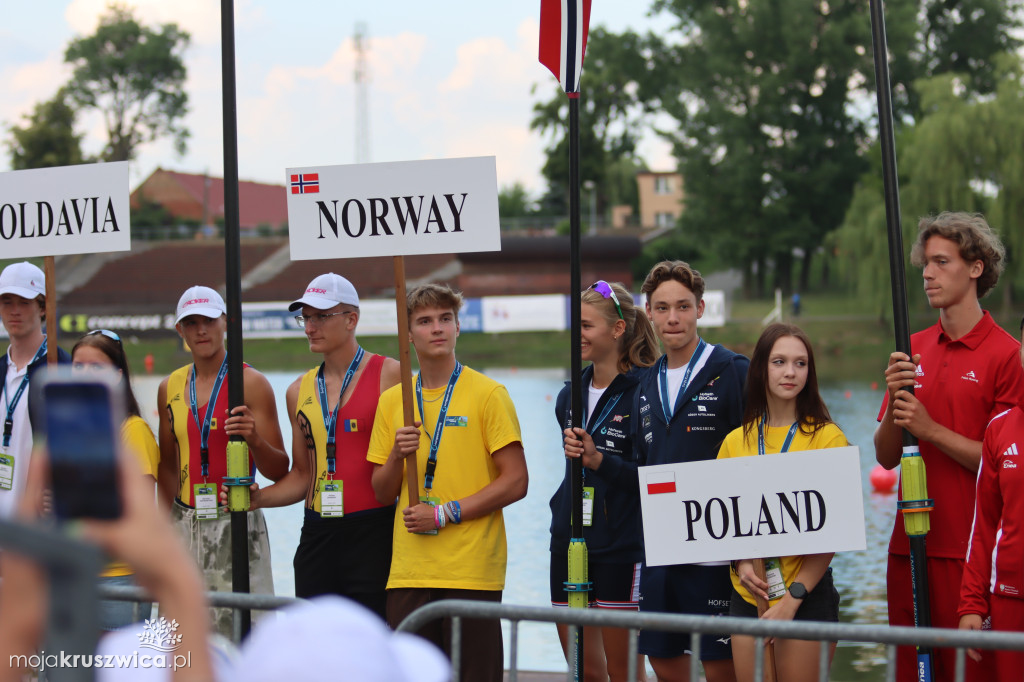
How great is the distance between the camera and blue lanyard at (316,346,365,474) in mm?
4379

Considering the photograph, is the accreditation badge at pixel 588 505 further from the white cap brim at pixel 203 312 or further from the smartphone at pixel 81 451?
the smartphone at pixel 81 451

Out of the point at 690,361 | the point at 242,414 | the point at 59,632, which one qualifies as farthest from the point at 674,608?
the point at 59,632

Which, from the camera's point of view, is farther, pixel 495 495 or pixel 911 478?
pixel 495 495

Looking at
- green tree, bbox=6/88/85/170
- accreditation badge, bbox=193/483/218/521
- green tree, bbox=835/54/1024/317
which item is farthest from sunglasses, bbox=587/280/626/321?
green tree, bbox=6/88/85/170

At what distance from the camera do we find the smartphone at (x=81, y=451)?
93 cm

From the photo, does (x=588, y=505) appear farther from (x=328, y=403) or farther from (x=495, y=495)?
(x=328, y=403)

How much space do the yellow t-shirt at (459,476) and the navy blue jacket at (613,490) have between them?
0.35 m

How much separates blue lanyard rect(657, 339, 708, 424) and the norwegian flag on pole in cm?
113

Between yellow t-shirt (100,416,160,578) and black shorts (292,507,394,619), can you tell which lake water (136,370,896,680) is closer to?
black shorts (292,507,394,619)

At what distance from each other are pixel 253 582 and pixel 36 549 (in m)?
3.82

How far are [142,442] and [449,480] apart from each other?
1314mm

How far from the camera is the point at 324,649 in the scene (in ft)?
4.05

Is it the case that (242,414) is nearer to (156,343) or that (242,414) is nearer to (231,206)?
(231,206)

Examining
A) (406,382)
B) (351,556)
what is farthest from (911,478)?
(351,556)
